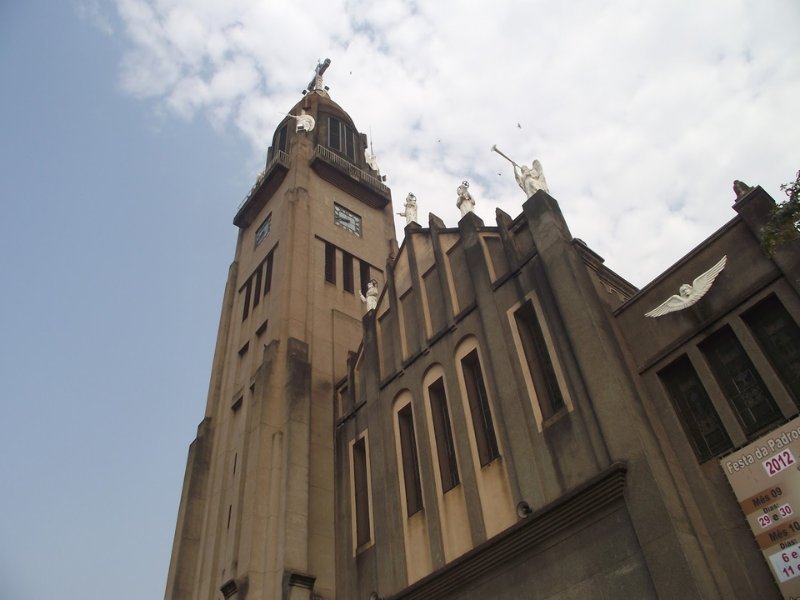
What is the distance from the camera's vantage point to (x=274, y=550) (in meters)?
22.6

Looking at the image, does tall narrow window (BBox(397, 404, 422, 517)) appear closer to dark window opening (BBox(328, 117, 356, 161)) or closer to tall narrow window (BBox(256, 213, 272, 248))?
tall narrow window (BBox(256, 213, 272, 248))

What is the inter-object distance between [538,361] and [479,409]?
8.22ft

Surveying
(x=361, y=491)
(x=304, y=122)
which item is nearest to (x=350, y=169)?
(x=304, y=122)

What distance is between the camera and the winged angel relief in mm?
15273

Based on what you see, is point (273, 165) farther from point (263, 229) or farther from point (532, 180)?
point (532, 180)

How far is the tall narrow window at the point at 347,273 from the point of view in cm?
3444

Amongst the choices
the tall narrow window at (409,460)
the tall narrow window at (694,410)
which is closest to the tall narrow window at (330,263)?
the tall narrow window at (409,460)

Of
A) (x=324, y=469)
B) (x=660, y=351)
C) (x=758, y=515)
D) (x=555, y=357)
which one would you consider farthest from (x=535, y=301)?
(x=324, y=469)

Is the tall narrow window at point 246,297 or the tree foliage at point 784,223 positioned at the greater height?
the tall narrow window at point 246,297

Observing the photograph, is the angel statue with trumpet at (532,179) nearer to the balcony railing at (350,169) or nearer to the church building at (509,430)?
the church building at (509,430)

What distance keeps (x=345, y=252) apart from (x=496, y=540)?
22.2 m

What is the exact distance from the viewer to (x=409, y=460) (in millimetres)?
21328

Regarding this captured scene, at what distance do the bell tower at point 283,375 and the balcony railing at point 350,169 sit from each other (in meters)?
0.11

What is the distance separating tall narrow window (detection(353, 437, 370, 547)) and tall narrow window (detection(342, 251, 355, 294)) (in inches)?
452
